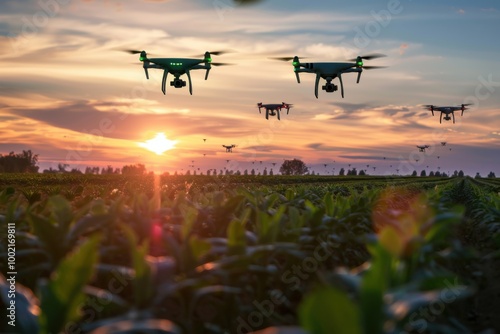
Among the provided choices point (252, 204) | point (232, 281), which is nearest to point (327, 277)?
point (232, 281)

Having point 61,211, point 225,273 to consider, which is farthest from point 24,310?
point 61,211

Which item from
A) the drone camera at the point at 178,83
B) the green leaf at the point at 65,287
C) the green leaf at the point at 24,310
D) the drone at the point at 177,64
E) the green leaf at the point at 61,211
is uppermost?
the drone at the point at 177,64

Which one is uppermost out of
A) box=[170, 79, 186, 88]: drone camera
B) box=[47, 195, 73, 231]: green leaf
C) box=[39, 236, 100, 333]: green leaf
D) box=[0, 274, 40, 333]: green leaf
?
box=[170, 79, 186, 88]: drone camera

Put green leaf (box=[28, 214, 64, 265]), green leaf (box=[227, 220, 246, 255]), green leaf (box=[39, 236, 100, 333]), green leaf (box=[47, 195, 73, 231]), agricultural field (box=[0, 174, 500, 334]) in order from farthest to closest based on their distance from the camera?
green leaf (box=[47, 195, 73, 231]) → green leaf (box=[28, 214, 64, 265]) → green leaf (box=[227, 220, 246, 255]) → green leaf (box=[39, 236, 100, 333]) → agricultural field (box=[0, 174, 500, 334])

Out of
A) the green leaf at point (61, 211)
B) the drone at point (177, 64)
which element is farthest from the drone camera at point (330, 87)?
the green leaf at point (61, 211)

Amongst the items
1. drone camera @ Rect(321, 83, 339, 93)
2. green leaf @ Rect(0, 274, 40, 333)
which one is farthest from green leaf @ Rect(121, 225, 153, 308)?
drone camera @ Rect(321, 83, 339, 93)

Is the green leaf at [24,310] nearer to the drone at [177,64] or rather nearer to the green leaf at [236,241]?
the green leaf at [236,241]

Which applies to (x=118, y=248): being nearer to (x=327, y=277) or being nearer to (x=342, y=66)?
(x=327, y=277)

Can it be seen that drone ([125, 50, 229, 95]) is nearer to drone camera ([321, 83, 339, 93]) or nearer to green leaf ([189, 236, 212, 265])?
drone camera ([321, 83, 339, 93])
